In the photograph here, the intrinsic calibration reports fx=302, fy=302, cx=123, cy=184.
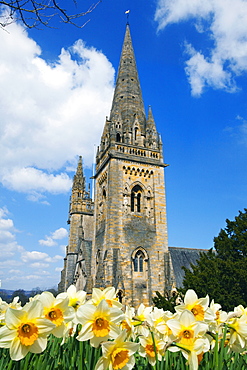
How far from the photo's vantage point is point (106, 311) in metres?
2.04

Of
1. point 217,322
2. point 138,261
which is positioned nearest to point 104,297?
point 217,322

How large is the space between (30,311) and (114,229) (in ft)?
67.7

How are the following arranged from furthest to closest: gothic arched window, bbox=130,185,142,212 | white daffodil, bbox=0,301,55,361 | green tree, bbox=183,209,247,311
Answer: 1. gothic arched window, bbox=130,185,142,212
2. green tree, bbox=183,209,247,311
3. white daffodil, bbox=0,301,55,361

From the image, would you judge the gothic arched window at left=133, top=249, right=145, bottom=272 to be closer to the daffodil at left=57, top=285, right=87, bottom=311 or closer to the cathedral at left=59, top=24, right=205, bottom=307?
the cathedral at left=59, top=24, right=205, bottom=307

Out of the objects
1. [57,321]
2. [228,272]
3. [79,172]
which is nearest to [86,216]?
[79,172]

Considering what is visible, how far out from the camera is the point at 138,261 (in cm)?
2259

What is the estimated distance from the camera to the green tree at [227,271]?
566 inches

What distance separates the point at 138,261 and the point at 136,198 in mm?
5210

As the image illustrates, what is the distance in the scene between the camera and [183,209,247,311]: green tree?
1437 cm

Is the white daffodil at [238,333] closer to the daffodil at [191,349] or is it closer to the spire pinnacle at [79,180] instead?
the daffodil at [191,349]

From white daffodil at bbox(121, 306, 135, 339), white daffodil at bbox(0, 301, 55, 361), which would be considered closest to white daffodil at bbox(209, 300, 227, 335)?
white daffodil at bbox(121, 306, 135, 339)

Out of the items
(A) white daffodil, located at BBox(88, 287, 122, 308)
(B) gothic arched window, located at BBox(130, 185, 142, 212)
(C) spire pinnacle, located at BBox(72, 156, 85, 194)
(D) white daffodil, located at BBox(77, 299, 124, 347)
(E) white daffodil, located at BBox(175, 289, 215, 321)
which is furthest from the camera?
(C) spire pinnacle, located at BBox(72, 156, 85, 194)

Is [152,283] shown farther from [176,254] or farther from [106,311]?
[106,311]

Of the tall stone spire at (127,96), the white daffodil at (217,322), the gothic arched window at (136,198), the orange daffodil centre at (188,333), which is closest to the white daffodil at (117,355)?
the orange daffodil centre at (188,333)
